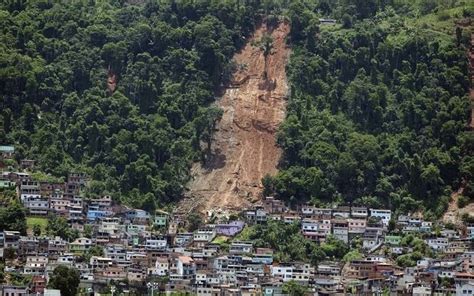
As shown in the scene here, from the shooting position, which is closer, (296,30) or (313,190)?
(313,190)

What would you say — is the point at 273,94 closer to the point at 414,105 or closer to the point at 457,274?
the point at 414,105

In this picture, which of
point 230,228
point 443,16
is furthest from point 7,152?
point 443,16

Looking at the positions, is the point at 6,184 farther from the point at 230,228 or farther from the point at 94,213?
the point at 230,228

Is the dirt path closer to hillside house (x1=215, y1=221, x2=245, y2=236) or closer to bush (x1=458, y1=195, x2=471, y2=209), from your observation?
hillside house (x1=215, y1=221, x2=245, y2=236)

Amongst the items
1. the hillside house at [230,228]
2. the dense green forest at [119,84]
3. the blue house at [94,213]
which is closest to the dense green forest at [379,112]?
the hillside house at [230,228]

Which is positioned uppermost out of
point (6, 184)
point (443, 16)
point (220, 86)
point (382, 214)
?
point (443, 16)

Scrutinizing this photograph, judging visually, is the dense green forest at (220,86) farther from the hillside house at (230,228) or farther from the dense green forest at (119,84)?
the hillside house at (230,228)

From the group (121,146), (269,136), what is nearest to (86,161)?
(121,146)
